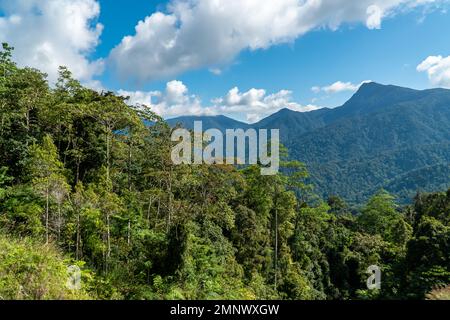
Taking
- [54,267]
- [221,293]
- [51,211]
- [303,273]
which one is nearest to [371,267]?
[303,273]

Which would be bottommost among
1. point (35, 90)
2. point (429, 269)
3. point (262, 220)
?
point (429, 269)

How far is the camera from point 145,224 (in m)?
14.1

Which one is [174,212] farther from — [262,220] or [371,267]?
[371,267]

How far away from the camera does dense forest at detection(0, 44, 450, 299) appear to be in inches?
376

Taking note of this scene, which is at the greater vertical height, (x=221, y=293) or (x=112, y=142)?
(x=112, y=142)

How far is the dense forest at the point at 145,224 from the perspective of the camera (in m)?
9.54

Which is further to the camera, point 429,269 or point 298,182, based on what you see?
point 298,182

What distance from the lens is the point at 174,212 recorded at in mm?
16438

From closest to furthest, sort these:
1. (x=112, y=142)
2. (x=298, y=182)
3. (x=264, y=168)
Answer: (x=112, y=142), (x=264, y=168), (x=298, y=182)

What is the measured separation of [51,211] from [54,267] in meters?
6.46
